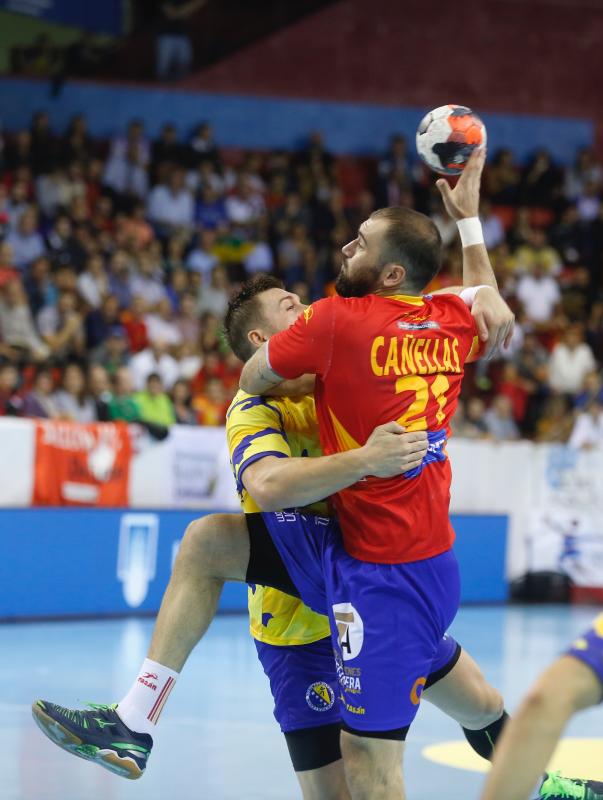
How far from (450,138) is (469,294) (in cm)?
54

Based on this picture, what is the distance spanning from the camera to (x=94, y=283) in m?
13.9

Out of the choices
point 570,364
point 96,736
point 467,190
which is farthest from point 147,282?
point 96,736

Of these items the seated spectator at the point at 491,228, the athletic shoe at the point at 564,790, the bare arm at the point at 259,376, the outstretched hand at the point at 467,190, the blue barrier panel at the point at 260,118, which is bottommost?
the athletic shoe at the point at 564,790

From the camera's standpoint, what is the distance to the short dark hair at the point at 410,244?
380cm

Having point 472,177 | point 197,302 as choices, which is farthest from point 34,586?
point 472,177

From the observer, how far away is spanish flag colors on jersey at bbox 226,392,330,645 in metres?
4.12

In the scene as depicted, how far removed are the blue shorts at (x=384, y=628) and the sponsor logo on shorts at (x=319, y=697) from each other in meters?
0.41

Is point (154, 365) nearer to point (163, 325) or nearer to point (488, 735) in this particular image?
point (163, 325)

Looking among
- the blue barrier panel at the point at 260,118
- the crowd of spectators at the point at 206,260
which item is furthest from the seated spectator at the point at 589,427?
the blue barrier panel at the point at 260,118

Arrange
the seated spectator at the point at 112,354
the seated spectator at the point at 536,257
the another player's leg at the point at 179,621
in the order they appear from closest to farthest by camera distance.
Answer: the another player's leg at the point at 179,621
the seated spectator at the point at 112,354
the seated spectator at the point at 536,257

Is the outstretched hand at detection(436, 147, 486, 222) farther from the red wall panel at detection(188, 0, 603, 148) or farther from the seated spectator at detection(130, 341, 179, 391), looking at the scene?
the red wall panel at detection(188, 0, 603, 148)

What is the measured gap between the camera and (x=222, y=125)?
18797mm

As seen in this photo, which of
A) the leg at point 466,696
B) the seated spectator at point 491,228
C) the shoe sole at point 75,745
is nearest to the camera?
the shoe sole at point 75,745

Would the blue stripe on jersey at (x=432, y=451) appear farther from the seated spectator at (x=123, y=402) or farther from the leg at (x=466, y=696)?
the seated spectator at (x=123, y=402)
